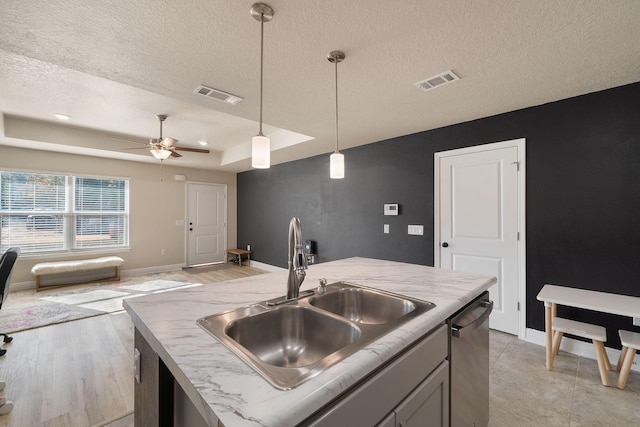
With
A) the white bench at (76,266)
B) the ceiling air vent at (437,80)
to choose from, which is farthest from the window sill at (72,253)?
the ceiling air vent at (437,80)

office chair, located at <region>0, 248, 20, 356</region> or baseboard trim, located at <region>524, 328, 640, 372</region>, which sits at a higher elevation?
office chair, located at <region>0, 248, 20, 356</region>

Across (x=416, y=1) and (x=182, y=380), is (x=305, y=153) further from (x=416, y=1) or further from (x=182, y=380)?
(x=182, y=380)

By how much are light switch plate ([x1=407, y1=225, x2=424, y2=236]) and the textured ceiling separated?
1.33 m

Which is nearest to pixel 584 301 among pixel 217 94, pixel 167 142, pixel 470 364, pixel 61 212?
pixel 470 364

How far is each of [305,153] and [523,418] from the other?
4255 mm

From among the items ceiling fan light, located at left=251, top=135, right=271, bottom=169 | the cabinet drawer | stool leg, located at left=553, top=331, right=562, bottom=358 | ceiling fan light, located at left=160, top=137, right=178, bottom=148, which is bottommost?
stool leg, located at left=553, top=331, right=562, bottom=358

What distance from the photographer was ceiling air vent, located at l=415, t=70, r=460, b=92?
214cm

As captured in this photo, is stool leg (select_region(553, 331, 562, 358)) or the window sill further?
the window sill

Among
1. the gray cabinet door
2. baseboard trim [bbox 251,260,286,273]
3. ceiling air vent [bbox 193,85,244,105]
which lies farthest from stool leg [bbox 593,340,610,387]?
baseboard trim [bbox 251,260,286,273]

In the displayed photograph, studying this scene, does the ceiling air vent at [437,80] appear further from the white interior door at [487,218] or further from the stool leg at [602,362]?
the stool leg at [602,362]

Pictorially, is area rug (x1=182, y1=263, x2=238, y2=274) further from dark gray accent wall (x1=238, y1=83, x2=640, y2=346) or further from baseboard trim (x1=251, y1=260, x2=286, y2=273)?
dark gray accent wall (x1=238, y1=83, x2=640, y2=346)

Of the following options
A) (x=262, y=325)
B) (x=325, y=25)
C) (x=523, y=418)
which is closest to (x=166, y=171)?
(x=325, y=25)

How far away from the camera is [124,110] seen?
3.52 meters

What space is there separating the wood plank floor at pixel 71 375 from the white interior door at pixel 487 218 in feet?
11.2
